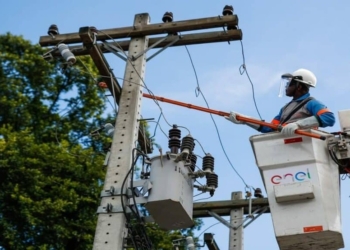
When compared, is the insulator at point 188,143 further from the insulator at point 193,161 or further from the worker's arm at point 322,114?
the worker's arm at point 322,114

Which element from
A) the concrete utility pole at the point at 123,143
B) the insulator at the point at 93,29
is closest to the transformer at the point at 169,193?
the concrete utility pole at the point at 123,143

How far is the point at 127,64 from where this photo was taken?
6578 mm

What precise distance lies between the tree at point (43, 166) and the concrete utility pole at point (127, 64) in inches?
202

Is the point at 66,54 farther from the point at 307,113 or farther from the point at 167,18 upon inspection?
the point at 307,113

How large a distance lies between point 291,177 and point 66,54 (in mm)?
2292

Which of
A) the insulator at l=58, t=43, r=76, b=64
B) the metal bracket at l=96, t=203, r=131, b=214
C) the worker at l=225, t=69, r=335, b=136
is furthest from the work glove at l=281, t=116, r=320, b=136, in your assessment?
the insulator at l=58, t=43, r=76, b=64

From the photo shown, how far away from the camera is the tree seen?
13.4 metres

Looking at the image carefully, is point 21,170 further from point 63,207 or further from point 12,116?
point 12,116

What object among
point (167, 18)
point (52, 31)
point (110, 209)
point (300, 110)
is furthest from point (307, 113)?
point (52, 31)

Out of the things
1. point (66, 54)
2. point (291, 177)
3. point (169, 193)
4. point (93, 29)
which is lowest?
point (169, 193)

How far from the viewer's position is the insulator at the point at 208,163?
6.29 m

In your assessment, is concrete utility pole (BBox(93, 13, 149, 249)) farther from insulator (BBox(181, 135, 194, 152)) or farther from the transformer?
insulator (BBox(181, 135, 194, 152))

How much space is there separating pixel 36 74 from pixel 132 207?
39.4 feet

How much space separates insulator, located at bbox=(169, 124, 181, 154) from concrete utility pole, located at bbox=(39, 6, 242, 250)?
0.30 metres
